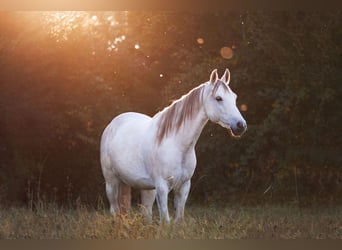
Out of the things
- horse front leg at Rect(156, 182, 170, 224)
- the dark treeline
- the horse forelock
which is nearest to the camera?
the horse forelock

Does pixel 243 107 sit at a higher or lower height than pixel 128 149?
higher

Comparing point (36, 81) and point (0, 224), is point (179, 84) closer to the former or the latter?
point (36, 81)

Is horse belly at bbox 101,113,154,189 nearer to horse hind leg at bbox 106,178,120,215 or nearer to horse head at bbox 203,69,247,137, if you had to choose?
horse hind leg at bbox 106,178,120,215

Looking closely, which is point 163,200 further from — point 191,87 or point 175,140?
point 191,87

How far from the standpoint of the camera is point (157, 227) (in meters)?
5.98

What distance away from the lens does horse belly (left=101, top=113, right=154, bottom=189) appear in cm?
667

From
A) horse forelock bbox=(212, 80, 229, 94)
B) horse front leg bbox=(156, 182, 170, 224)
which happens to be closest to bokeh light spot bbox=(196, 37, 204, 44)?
horse forelock bbox=(212, 80, 229, 94)

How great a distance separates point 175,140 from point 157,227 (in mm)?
744

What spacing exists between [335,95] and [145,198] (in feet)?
8.73

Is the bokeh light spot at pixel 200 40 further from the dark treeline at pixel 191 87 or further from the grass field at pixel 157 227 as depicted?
the grass field at pixel 157 227

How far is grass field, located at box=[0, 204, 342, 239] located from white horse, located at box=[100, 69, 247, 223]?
0.82 ft

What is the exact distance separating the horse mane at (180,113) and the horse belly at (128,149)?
34 centimetres

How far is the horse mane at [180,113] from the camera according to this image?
20.5 ft

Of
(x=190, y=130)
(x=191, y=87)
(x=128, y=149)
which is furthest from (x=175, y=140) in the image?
(x=191, y=87)
